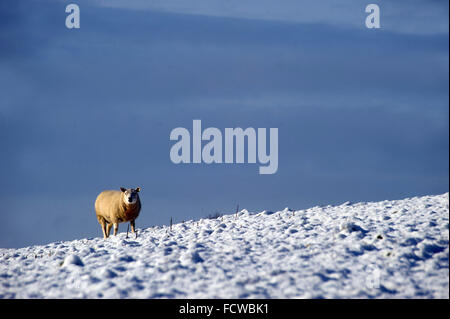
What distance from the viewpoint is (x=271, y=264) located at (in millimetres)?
10336

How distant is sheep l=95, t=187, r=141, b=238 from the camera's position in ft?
61.8

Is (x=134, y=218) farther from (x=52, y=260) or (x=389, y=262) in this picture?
Result: (x=389, y=262)

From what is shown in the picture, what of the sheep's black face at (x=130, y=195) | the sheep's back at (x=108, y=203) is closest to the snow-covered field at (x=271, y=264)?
the sheep's black face at (x=130, y=195)

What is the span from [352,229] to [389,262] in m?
2.47

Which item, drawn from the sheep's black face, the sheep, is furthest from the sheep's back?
the sheep's black face

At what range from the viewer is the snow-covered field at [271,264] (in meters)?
9.01

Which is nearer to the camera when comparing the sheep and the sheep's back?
the sheep

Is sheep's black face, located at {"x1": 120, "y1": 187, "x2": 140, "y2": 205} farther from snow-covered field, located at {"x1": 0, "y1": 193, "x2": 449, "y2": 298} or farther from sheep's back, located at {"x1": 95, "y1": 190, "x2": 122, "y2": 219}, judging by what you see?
snow-covered field, located at {"x1": 0, "y1": 193, "x2": 449, "y2": 298}

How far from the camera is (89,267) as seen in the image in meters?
10.7

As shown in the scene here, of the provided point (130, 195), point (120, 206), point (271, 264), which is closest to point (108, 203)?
point (120, 206)

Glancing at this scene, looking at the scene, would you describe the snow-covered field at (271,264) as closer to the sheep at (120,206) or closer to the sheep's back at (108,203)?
the sheep at (120,206)
